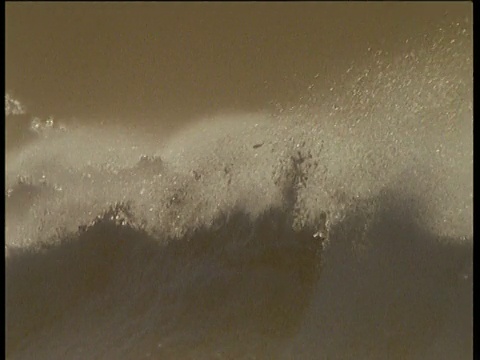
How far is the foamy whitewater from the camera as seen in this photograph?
5.63 feet

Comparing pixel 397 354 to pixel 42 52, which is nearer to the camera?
pixel 397 354

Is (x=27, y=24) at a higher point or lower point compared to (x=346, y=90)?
higher

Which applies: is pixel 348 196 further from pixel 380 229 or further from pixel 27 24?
pixel 27 24

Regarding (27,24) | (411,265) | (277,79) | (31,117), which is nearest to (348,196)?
(411,265)

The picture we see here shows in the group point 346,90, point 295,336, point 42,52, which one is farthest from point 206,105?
point 295,336

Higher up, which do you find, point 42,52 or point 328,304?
point 42,52

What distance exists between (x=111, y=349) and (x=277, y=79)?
3.77 ft

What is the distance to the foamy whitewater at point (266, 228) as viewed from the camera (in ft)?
5.63

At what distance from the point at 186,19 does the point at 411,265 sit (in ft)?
4.00

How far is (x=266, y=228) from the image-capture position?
5.67 ft

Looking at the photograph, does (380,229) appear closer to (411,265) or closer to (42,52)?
(411,265)

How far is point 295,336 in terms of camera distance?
1.71 meters

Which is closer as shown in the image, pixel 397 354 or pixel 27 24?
pixel 397 354

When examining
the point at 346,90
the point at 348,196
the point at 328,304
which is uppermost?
the point at 346,90
